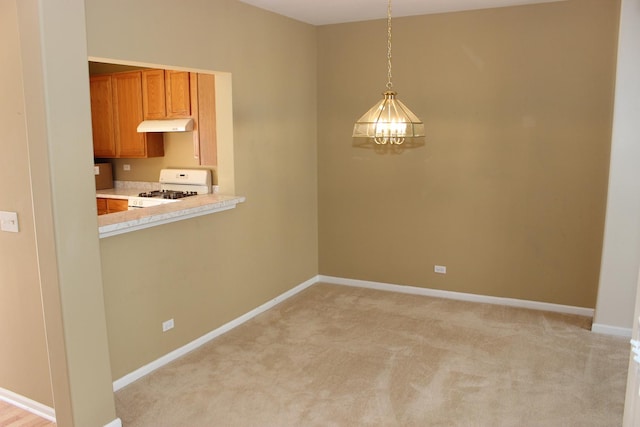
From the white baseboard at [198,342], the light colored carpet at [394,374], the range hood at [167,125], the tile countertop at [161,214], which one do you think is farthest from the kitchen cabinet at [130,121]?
the light colored carpet at [394,374]

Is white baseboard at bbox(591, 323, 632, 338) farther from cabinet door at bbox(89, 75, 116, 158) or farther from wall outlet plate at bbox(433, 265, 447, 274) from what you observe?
cabinet door at bbox(89, 75, 116, 158)

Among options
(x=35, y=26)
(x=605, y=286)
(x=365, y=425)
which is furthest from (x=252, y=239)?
(x=605, y=286)

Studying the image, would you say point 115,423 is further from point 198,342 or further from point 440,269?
point 440,269

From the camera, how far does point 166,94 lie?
541cm

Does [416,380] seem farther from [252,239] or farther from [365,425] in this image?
[252,239]

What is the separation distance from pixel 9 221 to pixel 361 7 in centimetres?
335

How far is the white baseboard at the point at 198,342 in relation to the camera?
3.56m

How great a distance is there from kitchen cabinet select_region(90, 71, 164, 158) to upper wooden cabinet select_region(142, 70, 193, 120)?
0.12 meters

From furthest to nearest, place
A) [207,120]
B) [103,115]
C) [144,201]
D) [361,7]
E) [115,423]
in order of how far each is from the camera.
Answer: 1. [103,115]
2. [144,201]
3. [207,120]
4. [361,7]
5. [115,423]

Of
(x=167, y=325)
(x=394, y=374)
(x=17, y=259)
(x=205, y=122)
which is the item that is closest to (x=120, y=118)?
(x=205, y=122)

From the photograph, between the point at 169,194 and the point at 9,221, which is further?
the point at 169,194

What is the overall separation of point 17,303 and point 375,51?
12.9ft

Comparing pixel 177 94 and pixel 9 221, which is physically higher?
pixel 177 94

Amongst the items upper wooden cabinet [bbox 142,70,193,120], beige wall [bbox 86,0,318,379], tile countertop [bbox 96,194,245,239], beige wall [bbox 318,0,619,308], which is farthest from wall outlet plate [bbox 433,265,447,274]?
upper wooden cabinet [bbox 142,70,193,120]
